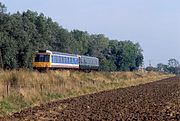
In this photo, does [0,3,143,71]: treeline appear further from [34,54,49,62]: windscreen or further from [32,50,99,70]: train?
[34,54,49,62]: windscreen

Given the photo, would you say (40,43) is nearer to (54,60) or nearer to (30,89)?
(54,60)

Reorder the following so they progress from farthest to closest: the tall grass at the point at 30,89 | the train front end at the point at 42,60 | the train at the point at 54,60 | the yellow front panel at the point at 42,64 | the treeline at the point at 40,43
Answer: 1. the treeline at the point at 40,43
2. the train at the point at 54,60
3. the train front end at the point at 42,60
4. the yellow front panel at the point at 42,64
5. the tall grass at the point at 30,89

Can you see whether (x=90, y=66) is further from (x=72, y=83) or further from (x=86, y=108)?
(x=86, y=108)

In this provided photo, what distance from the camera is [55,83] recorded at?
33.1 m

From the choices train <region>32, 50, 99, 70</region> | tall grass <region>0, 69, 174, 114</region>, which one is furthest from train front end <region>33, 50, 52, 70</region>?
tall grass <region>0, 69, 174, 114</region>

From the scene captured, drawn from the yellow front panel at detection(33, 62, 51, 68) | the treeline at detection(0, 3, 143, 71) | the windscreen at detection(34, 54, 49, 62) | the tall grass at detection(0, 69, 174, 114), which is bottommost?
the tall grass at detection(0, 69, 174, 114)

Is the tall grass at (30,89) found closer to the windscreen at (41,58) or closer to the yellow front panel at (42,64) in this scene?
the yellow front panel at (42,64)

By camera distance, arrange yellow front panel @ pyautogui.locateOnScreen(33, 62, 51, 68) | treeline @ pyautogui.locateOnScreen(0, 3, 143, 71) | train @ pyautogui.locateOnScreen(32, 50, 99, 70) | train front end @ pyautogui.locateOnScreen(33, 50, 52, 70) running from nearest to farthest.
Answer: yellow front panel @ pyautogui.locateOnScreen(33, 62, 51, 68)
train front end @ pyautogui.locateOnScreen(33, 50, 52, 70)
train @ pyautogui.locateOnScreen(32, 50, 99, 70)
treeline @ pyautogui.locateOnScreen(0, 3, 143, 71)

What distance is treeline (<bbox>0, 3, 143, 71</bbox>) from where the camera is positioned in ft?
245

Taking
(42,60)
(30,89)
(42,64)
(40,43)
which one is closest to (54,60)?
(42,60)

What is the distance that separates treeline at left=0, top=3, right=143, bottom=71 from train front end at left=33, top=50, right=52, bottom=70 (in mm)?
16464

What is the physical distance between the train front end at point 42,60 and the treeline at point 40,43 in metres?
16.5

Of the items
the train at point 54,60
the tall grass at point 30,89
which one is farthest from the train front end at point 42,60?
the tall grass at point 30,89

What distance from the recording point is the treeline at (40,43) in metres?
74.6
